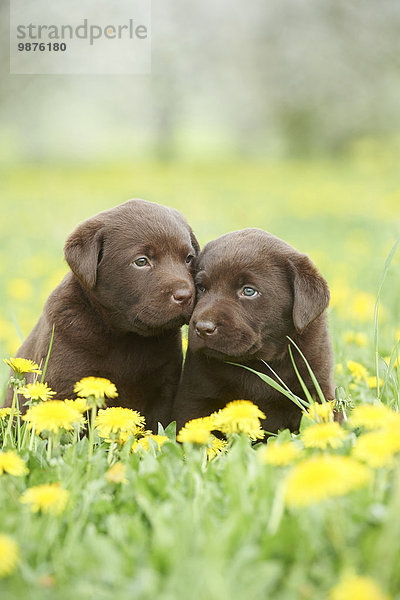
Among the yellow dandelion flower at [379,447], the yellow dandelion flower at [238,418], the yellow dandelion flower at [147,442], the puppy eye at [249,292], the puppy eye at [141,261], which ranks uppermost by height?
the puppy eye at [141,261]

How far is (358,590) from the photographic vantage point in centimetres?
133

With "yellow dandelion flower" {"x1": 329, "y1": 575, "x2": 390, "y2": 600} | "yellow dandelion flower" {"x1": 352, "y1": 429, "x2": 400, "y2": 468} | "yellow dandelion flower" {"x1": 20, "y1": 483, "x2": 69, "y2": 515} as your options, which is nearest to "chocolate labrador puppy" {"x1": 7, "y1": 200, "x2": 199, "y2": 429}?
"yellow dandelion flower" {"x1": 20, "y1": 483, "x2": 69, "y2": 515}

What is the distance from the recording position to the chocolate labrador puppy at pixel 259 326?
2.99 meters

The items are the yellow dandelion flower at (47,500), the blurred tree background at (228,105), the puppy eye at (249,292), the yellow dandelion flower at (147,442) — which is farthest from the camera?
the blurred tree background at (228,105)

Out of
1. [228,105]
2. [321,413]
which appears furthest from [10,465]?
[228,105]

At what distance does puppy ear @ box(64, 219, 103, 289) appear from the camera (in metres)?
3.06

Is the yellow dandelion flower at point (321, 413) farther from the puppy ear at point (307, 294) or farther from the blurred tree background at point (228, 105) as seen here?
the blurred tree background at point (228, 105)

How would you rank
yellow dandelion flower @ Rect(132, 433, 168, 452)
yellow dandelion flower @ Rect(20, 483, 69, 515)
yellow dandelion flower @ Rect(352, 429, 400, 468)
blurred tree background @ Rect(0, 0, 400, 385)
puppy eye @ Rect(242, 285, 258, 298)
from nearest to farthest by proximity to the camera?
1. yellow dandelion flower @ Rect(352, 429, 400, 468)
2. yellow dandelion flower @ Rect(20, 483, 69, 515)
3. yellow dandelion flower @ Rect(132, 433, 168, 452)
4. puppy eye @ Rect(242, 285, 258, 298)
5. blurred tree background @ Rect(0, 0, 400, 385)

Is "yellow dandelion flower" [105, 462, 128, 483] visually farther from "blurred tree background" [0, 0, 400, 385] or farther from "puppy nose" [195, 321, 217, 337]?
"blurred tree background" [0, 0, 400, 385]

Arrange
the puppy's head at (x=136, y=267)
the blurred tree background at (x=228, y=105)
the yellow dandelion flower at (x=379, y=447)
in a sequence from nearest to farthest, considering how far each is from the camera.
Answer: the yellow dandelion flower at (x=379, y=447) → the puppy's head at (x=136, y=267) → the blurred tree background at (x=228, y=105)

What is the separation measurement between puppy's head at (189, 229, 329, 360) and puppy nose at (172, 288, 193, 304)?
0.07m

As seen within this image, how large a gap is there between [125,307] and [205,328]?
42 centimetres

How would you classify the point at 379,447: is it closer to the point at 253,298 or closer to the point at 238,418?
the point at 238,418

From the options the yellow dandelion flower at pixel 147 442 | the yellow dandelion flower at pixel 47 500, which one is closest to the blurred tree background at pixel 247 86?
the yellow dandelion flower at pixel 147 442
